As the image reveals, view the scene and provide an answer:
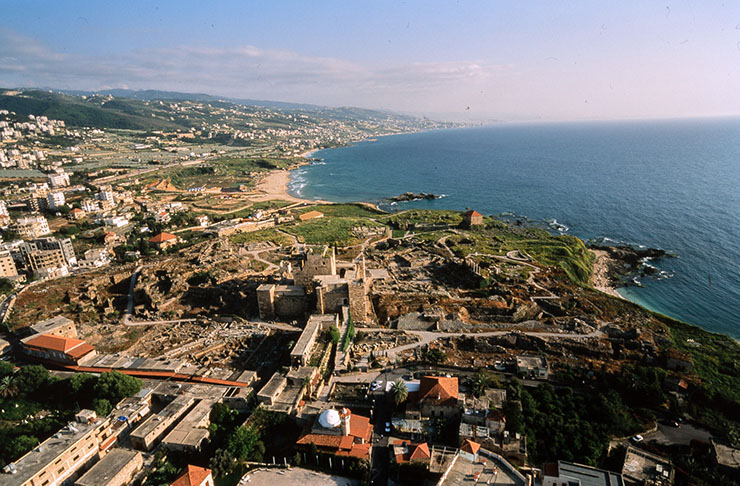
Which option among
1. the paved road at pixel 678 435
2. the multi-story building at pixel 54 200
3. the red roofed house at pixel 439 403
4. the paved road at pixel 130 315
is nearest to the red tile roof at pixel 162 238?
the paved road at pixel 130 315

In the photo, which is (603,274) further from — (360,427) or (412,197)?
(412,197)

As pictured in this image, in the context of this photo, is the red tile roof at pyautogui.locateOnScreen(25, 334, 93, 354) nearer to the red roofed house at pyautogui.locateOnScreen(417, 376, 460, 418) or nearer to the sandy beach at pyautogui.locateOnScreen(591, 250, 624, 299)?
the red roofed house at pyautogui.locateOnScreen(417, 376, 460, 418)

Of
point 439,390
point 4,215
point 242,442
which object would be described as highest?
point 439,390

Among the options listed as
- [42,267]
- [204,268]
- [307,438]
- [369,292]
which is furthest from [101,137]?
[307,438]

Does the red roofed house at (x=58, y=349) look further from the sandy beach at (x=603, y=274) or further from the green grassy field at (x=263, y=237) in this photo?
the sandy beach at (x=603, y=274)

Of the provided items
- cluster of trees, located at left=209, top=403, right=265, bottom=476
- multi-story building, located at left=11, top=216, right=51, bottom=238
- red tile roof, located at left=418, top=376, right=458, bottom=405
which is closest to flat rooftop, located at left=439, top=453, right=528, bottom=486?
red tile roof, located at left=418, top=376, right=458, bottom=405

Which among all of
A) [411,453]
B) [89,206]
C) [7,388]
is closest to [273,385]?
[411,453]
